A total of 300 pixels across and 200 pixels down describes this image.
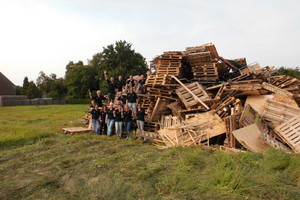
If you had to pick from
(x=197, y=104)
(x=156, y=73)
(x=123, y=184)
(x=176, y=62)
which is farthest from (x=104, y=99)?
(x=123, y=184)

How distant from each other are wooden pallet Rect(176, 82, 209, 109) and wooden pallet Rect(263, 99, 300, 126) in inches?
94.4

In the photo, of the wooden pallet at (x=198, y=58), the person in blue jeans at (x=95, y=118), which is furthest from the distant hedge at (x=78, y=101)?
the wooden pallet at (x=198, y=58)

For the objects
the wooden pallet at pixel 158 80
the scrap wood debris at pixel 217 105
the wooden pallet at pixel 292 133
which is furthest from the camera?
the wooden pallet at pixel 158 80

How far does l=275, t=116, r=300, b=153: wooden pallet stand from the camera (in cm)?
682

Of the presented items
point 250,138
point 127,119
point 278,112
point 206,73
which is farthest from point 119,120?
point 278,112

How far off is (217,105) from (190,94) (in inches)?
49.8

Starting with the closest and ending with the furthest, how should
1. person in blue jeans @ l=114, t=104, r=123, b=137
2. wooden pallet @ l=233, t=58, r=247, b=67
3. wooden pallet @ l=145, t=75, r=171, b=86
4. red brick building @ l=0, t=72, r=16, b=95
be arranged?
person in blue jeans @ l=114, t=104, r=123, b=137 → wooden pallet @ l=145, t=75, r=171, b=86 → wooden pallet @ l=233, t=58, r=247, b=67 → red brick building @ l=0, t=72, r=16, b=95

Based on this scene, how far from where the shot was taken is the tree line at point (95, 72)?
4072 centimetres

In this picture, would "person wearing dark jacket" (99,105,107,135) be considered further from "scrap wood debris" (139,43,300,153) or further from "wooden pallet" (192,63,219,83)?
"wooden pallet" (192,63,219,83)

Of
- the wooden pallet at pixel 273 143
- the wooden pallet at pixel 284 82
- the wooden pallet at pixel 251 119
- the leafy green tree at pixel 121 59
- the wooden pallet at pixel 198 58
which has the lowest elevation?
the wooden pallet at pixel 273 143

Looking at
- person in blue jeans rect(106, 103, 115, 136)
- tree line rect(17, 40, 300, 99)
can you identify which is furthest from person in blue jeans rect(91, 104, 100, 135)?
tree line rect(17, 40, 300, 99)

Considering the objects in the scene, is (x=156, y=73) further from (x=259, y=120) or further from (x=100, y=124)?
(x=259, y=120)

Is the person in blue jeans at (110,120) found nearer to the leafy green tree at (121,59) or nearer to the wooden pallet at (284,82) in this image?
the wooden pallet at (284,82)

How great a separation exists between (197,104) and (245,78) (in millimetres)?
3444
